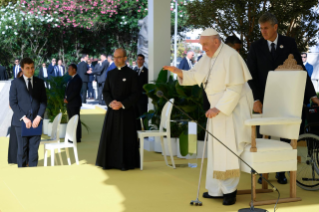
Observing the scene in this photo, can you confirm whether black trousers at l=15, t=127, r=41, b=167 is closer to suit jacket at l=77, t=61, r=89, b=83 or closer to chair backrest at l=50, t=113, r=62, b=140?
chair backrest at l=50, t=113, r=62, b=140

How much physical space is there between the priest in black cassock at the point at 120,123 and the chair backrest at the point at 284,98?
7.31ft

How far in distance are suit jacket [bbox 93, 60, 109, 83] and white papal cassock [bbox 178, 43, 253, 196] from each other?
1382cm

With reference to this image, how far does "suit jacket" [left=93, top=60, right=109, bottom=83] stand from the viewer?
18350mm

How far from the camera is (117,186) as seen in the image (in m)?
5.51

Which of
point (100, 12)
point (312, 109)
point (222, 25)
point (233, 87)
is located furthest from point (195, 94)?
point (100, 12)

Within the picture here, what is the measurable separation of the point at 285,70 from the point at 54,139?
384cm

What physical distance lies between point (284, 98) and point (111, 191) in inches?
82.0

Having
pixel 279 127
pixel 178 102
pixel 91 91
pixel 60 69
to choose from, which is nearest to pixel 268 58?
pixel 279 127

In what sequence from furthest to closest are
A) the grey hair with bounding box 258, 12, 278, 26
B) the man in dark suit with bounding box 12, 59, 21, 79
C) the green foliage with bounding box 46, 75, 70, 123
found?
the man in dark suit with bounding box 12, 59, 21, 79 → the green foliage with bounding box 46, 75, 70, 123 → the grey hair with bounding box 258, 12, 278, 26

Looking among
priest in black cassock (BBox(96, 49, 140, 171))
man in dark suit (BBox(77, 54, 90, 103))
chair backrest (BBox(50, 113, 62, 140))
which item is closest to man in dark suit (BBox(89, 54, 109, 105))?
man in dark suit (BBox(77, 54, 90, 103))

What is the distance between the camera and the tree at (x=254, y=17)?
7.43 meters

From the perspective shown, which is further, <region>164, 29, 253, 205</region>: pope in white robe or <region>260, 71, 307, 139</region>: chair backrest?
<region>260, 71, 307, 139</region>: chair backrest

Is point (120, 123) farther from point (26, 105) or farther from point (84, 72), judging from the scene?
point (84, 72)

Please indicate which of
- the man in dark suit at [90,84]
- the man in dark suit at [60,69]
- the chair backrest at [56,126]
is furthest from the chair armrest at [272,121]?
the man in dark suit at [90,84]
